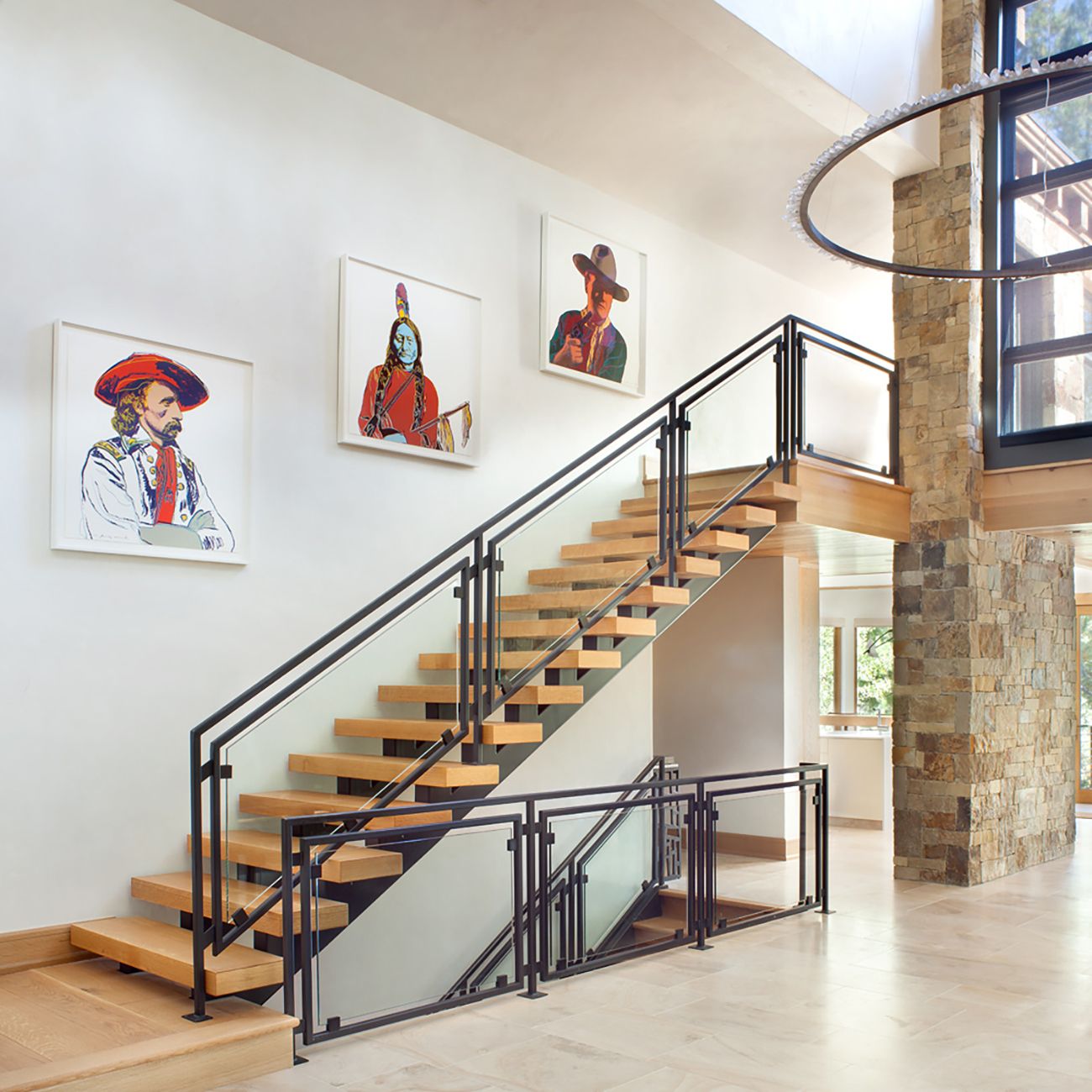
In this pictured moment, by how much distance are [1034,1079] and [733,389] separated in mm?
4271

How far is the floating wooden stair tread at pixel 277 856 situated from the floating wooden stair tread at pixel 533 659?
97 centimetres

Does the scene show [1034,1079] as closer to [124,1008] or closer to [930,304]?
[124,1008]

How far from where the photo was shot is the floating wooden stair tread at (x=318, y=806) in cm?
471

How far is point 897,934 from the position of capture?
645cm

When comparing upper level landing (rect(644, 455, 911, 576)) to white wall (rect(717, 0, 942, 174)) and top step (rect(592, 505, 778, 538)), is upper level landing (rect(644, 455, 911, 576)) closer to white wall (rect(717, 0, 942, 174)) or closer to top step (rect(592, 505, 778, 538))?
top step (rect(592, 505, 778, 538))

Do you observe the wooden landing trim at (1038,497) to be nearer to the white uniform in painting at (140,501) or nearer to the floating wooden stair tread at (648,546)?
the floating wooden stair tread at (648,546)

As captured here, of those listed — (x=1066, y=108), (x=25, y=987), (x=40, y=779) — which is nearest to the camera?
(x=25, y=987)

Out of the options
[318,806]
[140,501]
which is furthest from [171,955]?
[140,501]

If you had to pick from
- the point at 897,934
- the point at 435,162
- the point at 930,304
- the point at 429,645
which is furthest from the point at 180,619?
the point at 930,304

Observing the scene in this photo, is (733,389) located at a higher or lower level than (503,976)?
higher

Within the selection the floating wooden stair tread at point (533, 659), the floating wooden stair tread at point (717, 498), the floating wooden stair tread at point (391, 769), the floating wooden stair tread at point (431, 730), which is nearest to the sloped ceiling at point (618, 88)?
the floating wooden stair tread at point (717, 498)

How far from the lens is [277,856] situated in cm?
459

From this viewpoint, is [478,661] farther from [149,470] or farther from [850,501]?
[850,501]

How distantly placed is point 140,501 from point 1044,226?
661cm
